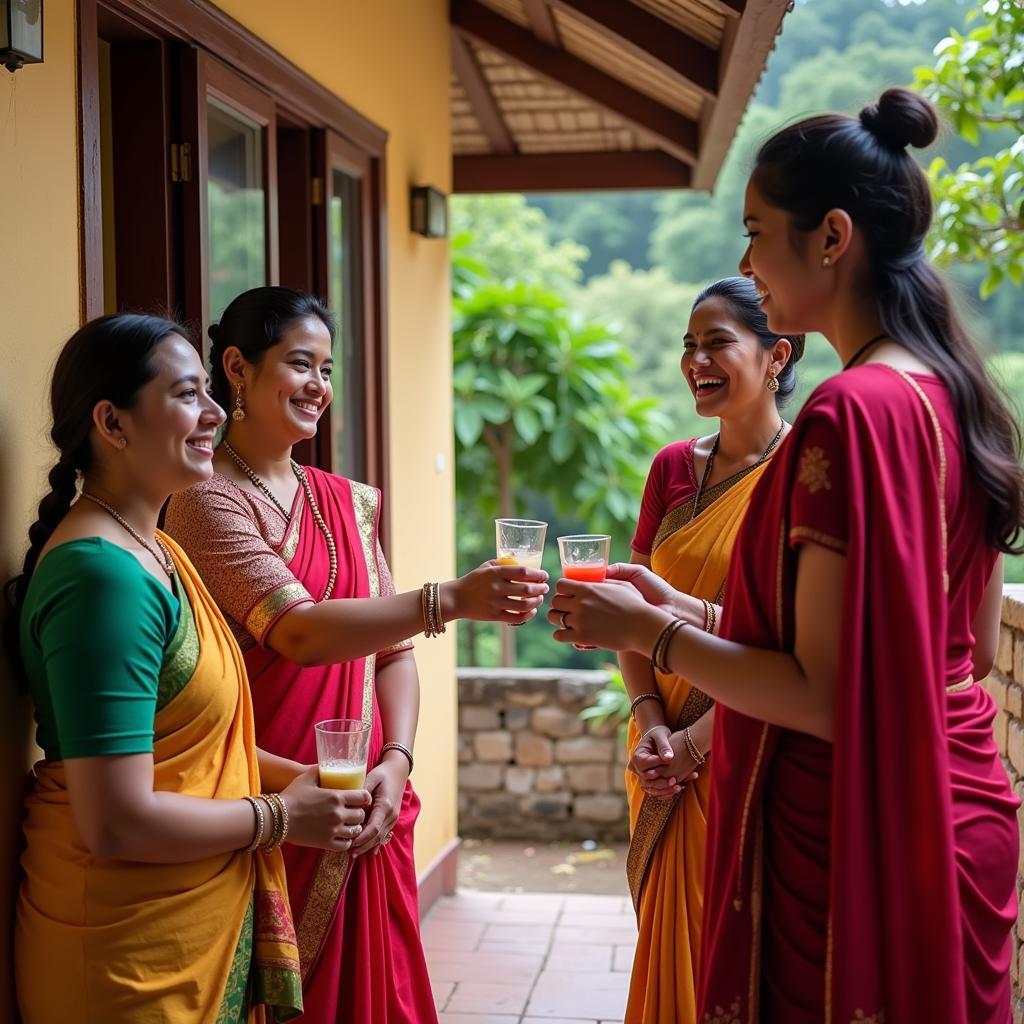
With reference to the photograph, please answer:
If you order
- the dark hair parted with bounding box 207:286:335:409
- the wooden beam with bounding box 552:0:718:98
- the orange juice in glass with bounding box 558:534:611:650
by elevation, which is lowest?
the orange juice in glass with bounding box 558:534:611:650

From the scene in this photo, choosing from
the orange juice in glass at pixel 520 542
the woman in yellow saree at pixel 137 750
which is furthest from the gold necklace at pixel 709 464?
the woman in yellow saree at pixel 137 750

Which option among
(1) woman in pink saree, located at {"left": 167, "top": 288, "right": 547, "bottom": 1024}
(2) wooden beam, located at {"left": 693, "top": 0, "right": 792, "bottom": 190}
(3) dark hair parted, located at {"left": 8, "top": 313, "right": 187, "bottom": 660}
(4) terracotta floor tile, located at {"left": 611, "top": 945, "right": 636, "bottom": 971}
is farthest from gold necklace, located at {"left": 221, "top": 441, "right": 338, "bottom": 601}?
(4) terracotta floor tile, located at {"left": 611, "top": 945, "right": 636, "bottom": 971}

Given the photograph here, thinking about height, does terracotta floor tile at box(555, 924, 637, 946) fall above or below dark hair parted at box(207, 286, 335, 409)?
below

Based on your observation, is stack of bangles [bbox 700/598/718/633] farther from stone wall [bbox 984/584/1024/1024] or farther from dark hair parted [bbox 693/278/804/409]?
stone wall [bbox 984/584/1024/1024]

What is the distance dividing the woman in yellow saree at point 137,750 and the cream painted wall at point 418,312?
2167 millimetres

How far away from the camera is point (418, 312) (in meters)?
4.98

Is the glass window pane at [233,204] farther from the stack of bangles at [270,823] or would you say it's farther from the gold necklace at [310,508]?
the stack of bangles at [270,823]

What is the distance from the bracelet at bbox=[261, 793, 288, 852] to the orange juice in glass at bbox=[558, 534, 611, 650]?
0.53 metres

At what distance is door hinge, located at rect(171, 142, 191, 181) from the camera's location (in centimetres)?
283

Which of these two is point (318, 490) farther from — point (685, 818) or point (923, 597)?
point (923, 597)

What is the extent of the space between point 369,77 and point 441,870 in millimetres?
3109

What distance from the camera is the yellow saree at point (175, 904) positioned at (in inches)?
69.6

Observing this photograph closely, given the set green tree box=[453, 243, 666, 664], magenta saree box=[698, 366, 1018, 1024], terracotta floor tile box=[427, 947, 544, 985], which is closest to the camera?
magenta saree box=[698, 366, 1018, 1024]

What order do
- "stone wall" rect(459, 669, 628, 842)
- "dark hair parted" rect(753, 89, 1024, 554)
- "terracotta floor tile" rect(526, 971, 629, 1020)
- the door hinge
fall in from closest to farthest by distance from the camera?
"dark hair parted" rect(753, 89, 1024, 554) → the door hinge → "terracotta floor tile" rect(526, 971, 629, 1020) → "stone wall" rect(459, 669, 628, 842)
